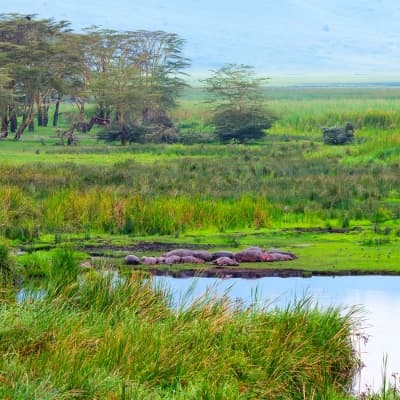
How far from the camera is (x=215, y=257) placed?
64.4ft

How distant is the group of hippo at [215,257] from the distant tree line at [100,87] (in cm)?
3005

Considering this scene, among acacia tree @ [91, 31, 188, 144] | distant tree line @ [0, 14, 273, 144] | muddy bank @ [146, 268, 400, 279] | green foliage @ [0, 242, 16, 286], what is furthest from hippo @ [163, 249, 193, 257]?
acacia tree @ [91, 31, 188, 144]

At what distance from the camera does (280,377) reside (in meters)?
11.5

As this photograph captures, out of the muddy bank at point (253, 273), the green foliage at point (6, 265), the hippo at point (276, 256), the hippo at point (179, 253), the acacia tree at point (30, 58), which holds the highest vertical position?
the acacia tree at point (30, 58)

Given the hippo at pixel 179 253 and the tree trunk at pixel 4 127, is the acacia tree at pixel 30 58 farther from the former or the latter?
the hippo at pixel 179 253

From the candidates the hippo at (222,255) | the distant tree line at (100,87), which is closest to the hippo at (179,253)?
the hippo at (222,255)

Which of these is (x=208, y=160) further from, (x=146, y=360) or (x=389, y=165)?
(x=146, y=360)

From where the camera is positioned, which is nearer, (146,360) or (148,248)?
(146,360)

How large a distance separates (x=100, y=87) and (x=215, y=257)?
36.7 m

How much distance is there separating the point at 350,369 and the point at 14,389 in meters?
4.44

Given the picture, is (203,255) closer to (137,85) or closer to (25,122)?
(25,122)

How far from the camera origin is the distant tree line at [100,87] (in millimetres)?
52281

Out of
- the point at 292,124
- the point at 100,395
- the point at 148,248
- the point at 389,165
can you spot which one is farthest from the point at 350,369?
the point at 292,124

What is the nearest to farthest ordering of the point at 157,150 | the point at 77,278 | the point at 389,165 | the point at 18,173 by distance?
the point at 77,278 → the point at 18,173 → the point at 389,165 → the point at 157,150
